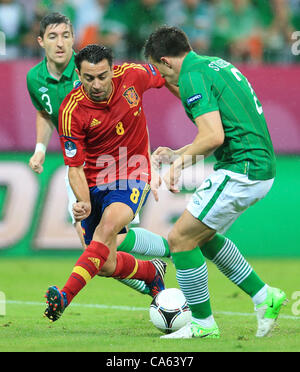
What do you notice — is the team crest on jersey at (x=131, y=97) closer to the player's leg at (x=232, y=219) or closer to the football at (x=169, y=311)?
the player's leg at (x=232, y=219)

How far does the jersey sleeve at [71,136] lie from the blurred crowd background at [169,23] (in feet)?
19.5

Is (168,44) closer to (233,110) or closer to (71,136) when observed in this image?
(233,110)

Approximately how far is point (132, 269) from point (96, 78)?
1624mm

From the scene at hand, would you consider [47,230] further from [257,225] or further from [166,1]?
[166,1]

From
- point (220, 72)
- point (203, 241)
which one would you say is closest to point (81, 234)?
point (203, 241)

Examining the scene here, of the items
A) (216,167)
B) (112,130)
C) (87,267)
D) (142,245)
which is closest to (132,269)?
(142,245)

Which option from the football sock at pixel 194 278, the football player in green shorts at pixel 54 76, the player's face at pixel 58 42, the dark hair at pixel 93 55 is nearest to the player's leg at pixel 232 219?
the football sock at pixel 194 278

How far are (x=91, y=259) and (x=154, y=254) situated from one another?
3.62 ft

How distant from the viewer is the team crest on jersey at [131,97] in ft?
21.9

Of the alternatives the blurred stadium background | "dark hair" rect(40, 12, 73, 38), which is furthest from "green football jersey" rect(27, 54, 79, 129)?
the blurred stadium background

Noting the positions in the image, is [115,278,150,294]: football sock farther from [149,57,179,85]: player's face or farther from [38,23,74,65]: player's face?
[38,23,74,65]: player's face

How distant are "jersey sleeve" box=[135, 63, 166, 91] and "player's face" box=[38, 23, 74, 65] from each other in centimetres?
83

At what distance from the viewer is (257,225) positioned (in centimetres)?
1152

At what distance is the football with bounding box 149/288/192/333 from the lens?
6125 millimetres
